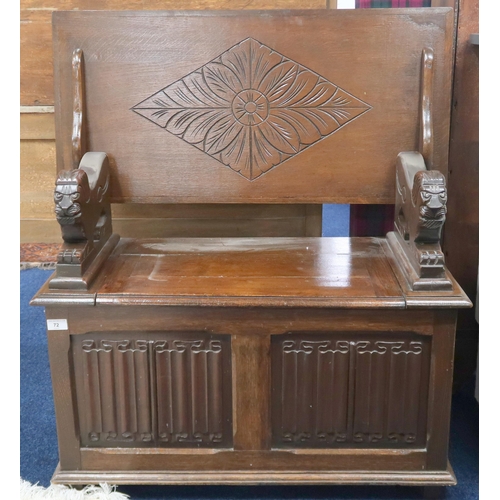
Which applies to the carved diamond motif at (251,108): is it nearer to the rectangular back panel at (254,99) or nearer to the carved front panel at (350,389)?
the rectangular back panel at (254,99)

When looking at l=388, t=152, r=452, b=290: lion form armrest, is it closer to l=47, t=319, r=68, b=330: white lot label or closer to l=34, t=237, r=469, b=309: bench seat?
l=34, t=237, r=469, b=309: bench seat

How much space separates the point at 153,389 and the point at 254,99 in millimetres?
962

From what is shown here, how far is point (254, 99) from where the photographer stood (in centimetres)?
212

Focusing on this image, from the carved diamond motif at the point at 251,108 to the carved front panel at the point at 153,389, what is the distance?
0.65 metres

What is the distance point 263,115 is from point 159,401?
0.95 metres

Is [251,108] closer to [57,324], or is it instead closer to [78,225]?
[78,225]

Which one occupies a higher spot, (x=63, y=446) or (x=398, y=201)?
(x=398, y=201)

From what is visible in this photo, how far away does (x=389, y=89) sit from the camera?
82.7 inches

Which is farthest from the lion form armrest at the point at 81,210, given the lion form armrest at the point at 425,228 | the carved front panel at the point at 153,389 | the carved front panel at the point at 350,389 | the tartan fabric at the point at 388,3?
the tartan fabric at the point at 388,3

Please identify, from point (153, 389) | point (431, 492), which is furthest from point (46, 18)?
point (431, 492)

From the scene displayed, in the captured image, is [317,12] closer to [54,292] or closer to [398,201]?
[398,201]

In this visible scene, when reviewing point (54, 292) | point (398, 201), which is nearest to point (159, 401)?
point (54, 292)

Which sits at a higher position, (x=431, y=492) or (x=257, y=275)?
(x=257, y=275)

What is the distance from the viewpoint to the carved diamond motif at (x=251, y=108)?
82.7 inches
